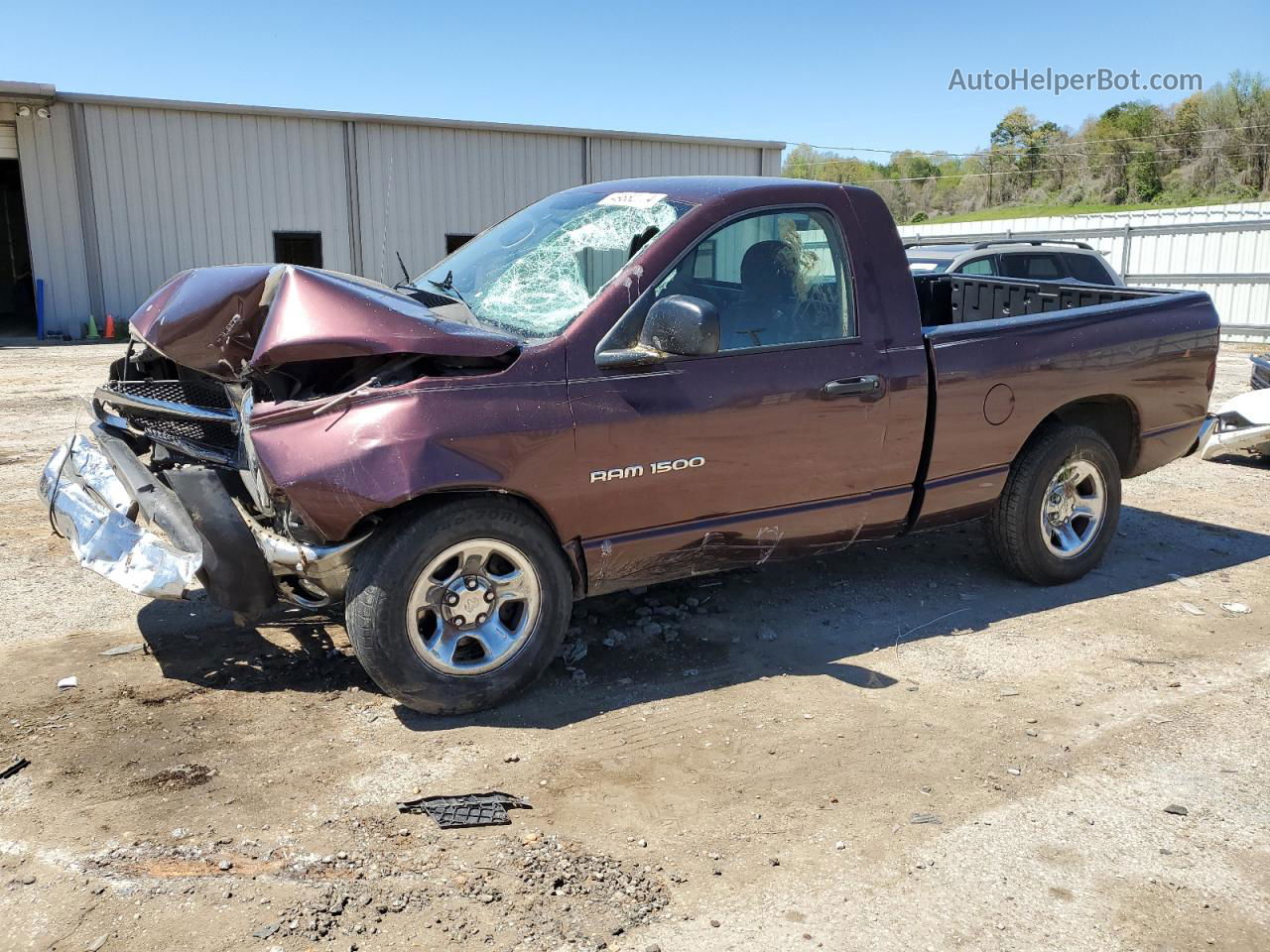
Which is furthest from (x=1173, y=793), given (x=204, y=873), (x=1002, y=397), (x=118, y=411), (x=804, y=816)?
(x=118, y=411)

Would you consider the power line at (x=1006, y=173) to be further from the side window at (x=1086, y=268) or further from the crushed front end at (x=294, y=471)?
the crushed front end at (x=294, y=471)

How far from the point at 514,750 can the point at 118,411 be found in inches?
109

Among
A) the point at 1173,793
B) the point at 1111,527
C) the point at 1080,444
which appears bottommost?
the point at 1173,793

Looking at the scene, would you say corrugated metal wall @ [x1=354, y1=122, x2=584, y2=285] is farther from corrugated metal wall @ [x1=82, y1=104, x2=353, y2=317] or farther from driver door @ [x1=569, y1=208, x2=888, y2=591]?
driver door @ [x1=569, y1=208, x2=888, y2=591]

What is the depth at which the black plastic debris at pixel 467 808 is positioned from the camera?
11.1ft

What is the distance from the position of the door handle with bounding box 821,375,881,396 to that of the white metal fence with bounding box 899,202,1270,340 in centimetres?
1467

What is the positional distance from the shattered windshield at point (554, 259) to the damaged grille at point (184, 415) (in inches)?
44.9

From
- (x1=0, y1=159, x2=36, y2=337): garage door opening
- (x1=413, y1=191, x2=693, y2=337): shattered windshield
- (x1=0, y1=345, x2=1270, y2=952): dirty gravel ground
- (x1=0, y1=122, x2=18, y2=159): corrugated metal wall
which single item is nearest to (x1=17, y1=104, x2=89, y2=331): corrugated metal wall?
(x1=0, y1=122, x2=18, y2=159): corrugated metal wall

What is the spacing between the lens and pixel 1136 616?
5.42 meters

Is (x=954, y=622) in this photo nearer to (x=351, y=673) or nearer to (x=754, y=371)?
(x=754, y=371)

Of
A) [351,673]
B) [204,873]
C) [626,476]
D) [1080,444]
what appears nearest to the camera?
[204,873]

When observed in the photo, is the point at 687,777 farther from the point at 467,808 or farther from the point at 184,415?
the point at 184,415

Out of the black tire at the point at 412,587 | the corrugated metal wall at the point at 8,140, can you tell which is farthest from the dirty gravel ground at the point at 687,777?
the corrugated metal wall at the point at 8,140

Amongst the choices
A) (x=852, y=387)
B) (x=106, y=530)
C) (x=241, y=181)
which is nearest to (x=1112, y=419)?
(x=852, y=387)
